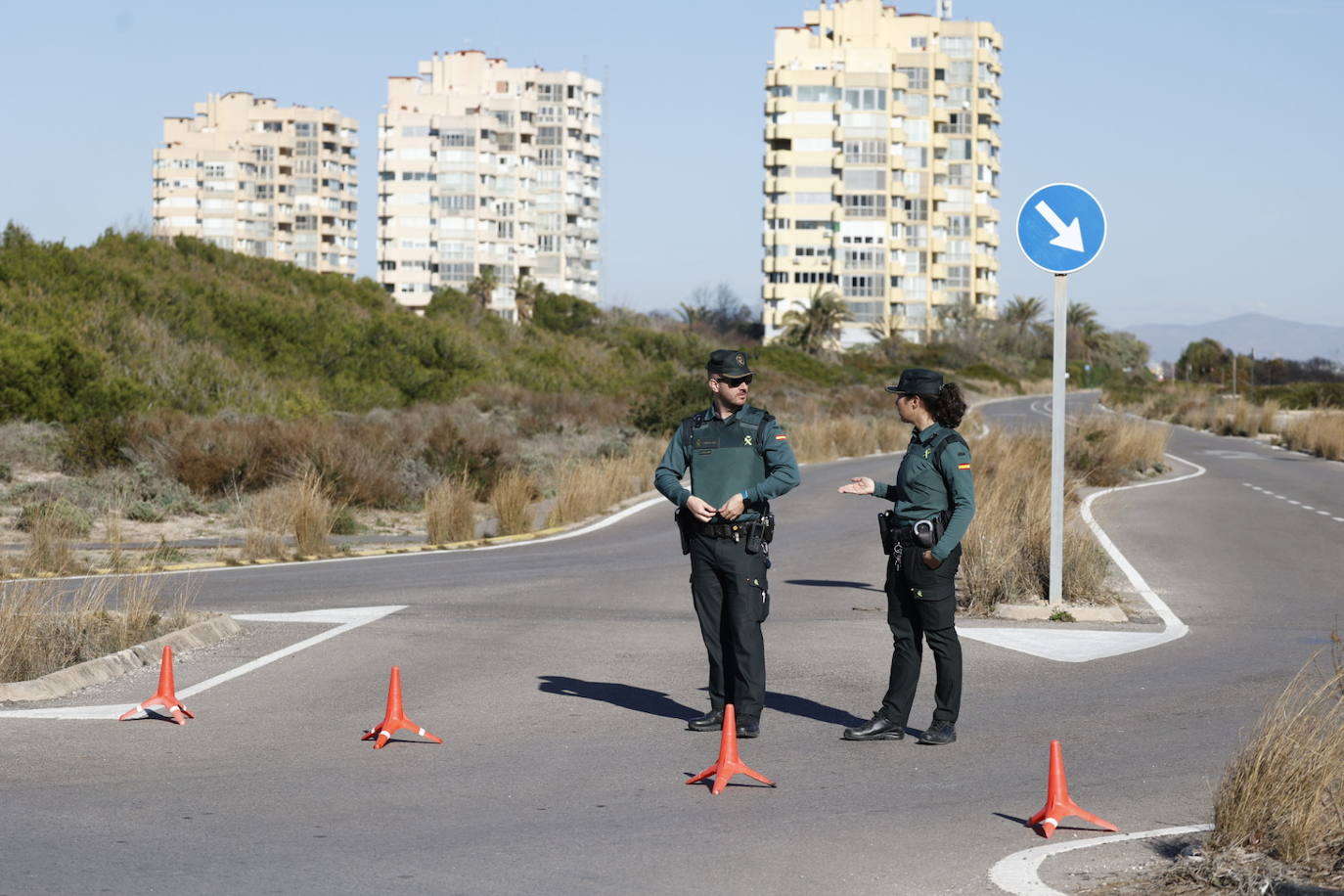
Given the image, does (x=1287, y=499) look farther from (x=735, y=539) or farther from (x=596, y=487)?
(x=735, y=539)

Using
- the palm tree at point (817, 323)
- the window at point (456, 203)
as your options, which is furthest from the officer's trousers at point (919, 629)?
the window at point (456, 203)

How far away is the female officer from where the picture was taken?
28.3 feet

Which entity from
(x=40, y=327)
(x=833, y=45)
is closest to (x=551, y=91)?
(x=833, y=45)

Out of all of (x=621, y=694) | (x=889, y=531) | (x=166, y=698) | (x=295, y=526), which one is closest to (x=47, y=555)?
(x=295, y=526)

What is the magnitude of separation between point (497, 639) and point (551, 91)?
17183cm

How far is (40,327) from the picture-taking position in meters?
38.5

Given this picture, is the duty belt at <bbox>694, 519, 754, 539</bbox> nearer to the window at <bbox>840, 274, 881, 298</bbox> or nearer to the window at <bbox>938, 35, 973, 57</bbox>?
the window at <bbox>840, 274, 881, 298</bbox>

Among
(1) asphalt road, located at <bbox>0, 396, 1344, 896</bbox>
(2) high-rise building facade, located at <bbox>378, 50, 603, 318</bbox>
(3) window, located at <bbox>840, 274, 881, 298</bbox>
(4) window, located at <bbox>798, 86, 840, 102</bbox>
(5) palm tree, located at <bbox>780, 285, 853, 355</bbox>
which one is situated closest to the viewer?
(1) asphalt road, located at <bbox>0, 396, 1344, 896</bbox>

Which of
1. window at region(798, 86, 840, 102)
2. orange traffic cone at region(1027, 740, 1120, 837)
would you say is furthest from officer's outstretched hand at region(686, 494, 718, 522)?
window at region(798, 86, 840, 102)

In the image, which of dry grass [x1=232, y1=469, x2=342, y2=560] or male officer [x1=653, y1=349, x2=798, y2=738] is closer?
male officer [x1=653, y1=349, x2=798, y2=738]

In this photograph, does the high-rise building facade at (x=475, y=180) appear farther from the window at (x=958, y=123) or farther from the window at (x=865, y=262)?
the window at (x=958, y=123)

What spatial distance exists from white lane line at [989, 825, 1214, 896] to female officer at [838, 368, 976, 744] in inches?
78.5

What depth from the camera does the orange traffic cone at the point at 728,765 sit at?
7551 millimetres

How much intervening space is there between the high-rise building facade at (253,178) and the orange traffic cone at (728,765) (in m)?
181
